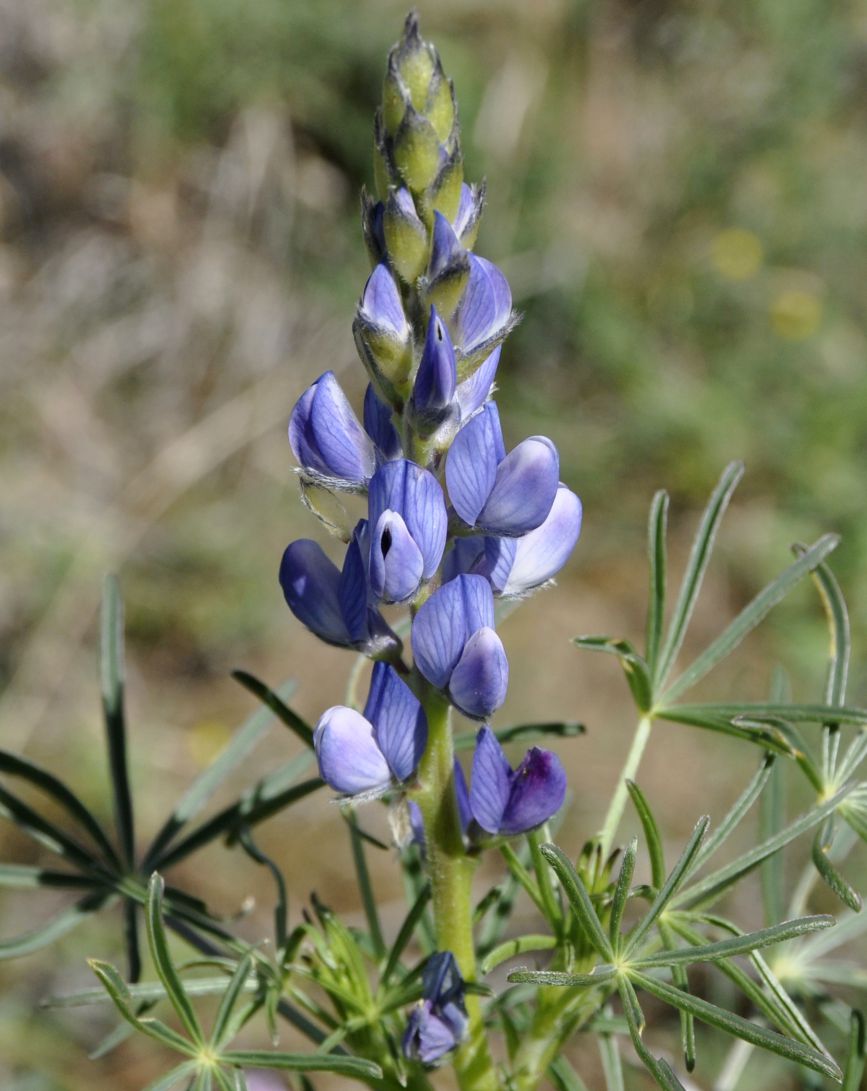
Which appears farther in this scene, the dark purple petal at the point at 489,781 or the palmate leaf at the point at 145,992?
the palmate leaf at the point at 145,992

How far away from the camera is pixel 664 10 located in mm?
6613

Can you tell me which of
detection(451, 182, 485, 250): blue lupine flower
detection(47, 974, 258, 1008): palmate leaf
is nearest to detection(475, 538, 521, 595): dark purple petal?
detection(451, 182, 485, 250): blue lupine flower

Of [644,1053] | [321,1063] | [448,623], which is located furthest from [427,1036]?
[448,623]

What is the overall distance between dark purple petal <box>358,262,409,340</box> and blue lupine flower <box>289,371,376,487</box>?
0.10m

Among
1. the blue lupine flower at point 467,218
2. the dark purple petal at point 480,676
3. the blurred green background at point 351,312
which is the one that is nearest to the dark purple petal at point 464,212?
the blue lupine flower at point 467,218

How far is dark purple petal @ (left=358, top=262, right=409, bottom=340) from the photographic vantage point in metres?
1.14

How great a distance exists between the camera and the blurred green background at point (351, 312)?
470cm

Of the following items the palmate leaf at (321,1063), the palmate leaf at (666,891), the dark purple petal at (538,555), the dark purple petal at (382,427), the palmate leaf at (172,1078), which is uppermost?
the dark purple petal at (382,427)

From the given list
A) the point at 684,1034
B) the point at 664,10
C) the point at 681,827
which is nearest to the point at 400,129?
the point at 684,1034

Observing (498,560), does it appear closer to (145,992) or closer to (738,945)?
(738,945)

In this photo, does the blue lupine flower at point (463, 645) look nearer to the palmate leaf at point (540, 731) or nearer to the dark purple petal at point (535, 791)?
the dark purple petal at point (535, 791)

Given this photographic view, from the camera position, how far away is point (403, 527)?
3.74 ft

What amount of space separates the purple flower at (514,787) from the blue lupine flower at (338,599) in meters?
0.16

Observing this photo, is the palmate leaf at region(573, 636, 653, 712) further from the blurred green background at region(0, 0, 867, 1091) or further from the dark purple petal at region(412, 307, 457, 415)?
the blurred green background at region(0, 0, 867, 1091)
